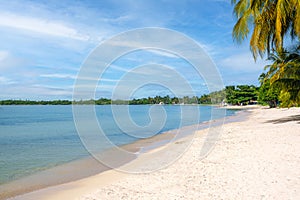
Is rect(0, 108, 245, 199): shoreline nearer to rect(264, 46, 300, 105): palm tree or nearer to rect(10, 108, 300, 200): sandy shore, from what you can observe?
rect(10, 108, 300, 200): sandy shore

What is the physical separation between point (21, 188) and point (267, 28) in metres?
11.0

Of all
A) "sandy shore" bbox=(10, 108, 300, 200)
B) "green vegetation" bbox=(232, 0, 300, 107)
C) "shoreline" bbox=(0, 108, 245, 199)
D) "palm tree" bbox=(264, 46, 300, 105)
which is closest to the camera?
"sandy shore" bbox=(10, 108, 300, 200)

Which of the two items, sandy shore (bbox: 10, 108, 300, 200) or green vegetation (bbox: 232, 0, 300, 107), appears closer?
sandy shore (bbox: 10, 108, 300, 200)

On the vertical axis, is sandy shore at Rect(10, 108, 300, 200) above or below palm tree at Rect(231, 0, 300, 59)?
below

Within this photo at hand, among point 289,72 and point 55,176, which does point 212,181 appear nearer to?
point 55,176

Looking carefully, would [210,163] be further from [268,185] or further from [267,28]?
[267,28]

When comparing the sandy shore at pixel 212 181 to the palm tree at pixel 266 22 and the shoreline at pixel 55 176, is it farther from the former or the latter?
the palm tree at pixel 266 22

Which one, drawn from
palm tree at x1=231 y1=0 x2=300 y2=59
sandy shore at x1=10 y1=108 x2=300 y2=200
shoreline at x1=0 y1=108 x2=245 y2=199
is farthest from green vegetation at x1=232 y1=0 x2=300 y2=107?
shoreline at x1=0 y1=108 x2=245 y2=199

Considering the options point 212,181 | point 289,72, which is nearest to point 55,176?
point 212,181

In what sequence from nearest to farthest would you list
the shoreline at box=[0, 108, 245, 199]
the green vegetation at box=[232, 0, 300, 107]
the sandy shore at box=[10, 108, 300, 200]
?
1. the sandy shore at box=[10, 108, 300, 200]
2. the shoreline at box=[0, 108, 245, 199]
3. the green vegetation at box=[232, 0, 300, 107]

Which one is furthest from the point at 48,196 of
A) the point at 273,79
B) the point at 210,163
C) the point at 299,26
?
the point at 273,79

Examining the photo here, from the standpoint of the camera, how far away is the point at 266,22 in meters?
11.3

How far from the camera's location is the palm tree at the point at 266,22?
10.2 metres

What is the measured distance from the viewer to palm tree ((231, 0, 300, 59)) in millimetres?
10156
